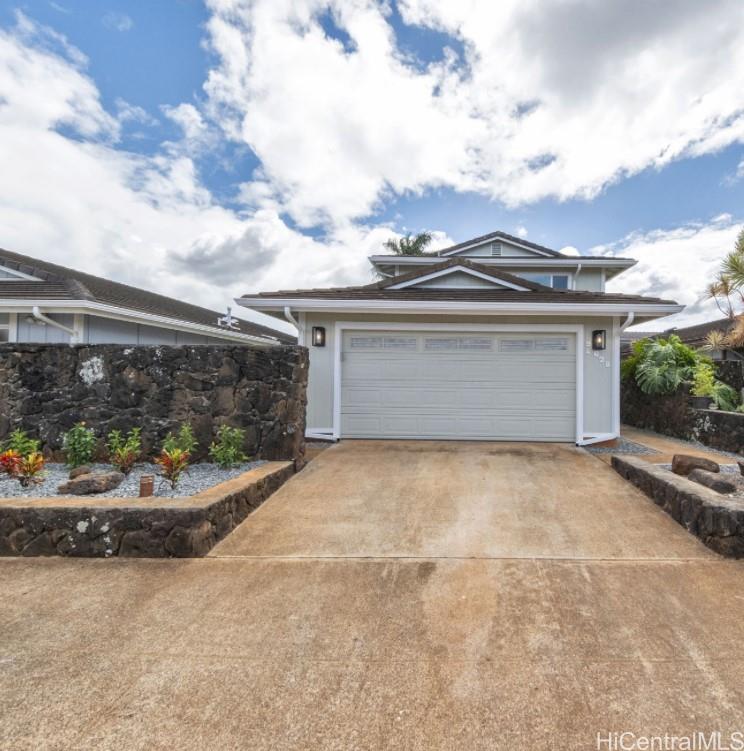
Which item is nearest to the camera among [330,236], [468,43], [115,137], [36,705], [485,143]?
[36,705]

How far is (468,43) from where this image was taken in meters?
8.73

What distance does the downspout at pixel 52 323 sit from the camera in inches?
319

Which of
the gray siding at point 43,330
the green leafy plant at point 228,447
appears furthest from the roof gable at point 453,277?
the gray siding at point 43,330

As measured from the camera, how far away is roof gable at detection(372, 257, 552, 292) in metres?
8.48

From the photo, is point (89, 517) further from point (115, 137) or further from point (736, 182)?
point (736, 182)

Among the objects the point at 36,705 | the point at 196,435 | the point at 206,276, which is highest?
the point at 206,276

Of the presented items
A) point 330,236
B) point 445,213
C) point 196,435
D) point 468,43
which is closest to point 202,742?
point 196,435

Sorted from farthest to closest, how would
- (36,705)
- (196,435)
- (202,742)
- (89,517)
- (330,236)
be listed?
(330,236), (196,435), (89,517), (36,705), (202,742)

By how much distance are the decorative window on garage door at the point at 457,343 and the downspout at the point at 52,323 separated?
24.0ft

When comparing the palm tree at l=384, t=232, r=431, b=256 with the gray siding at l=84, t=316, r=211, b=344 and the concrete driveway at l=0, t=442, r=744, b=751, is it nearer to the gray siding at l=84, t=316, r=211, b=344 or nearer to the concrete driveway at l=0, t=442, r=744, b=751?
the gray siding at l=84, t=316, r=211, b=344

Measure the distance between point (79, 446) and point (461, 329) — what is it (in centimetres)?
603

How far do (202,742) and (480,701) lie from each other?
121 cm

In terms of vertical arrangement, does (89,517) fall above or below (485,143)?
below

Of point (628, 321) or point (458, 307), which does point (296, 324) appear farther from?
point (628, 321)
